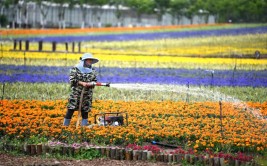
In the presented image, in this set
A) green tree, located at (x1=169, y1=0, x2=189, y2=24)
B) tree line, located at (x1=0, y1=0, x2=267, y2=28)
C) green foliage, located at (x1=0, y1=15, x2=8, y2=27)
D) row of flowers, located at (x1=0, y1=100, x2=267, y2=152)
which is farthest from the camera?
green foliage, located at (x1=0, y1=15, x2=8, y2=27)

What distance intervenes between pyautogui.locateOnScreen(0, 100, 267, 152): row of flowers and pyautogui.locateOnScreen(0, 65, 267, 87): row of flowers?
4.89 m

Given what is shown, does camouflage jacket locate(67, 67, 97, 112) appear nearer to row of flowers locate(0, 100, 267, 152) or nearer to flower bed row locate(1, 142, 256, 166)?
row of flowers locate(0, 100, 267, 152)

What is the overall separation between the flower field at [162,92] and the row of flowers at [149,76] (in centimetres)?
4

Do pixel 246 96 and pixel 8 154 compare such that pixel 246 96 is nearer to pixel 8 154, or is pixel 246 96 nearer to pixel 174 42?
pixel 8 154

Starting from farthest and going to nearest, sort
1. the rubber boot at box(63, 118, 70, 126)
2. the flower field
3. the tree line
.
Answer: the tree line → the rubber boot at box(63, 118, 70, 126) → the flower field

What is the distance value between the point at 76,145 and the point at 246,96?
820 centimetres

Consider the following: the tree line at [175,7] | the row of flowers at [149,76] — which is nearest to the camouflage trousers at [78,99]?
the row of flowers at [149,76]

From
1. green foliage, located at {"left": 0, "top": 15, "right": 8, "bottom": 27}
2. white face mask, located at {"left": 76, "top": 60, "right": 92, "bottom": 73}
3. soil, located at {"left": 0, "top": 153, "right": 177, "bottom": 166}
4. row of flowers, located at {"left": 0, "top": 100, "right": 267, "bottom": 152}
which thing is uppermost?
green foliage, located at {"left": 0, "top": 15, "right": 8, "bottom": 27}

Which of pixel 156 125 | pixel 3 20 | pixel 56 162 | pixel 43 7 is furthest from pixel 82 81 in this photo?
pixel 43 7

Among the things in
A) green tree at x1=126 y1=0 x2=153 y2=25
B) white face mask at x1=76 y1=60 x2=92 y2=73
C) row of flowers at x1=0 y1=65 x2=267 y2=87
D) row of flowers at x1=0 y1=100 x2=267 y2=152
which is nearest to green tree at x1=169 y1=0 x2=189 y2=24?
green tree at x1=126 y1=0 x2=153 y2=25

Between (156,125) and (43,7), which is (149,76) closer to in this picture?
(156,125)

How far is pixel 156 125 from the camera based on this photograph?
1231 cm

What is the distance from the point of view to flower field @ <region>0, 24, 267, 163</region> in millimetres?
11336

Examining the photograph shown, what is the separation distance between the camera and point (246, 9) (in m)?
30.9
